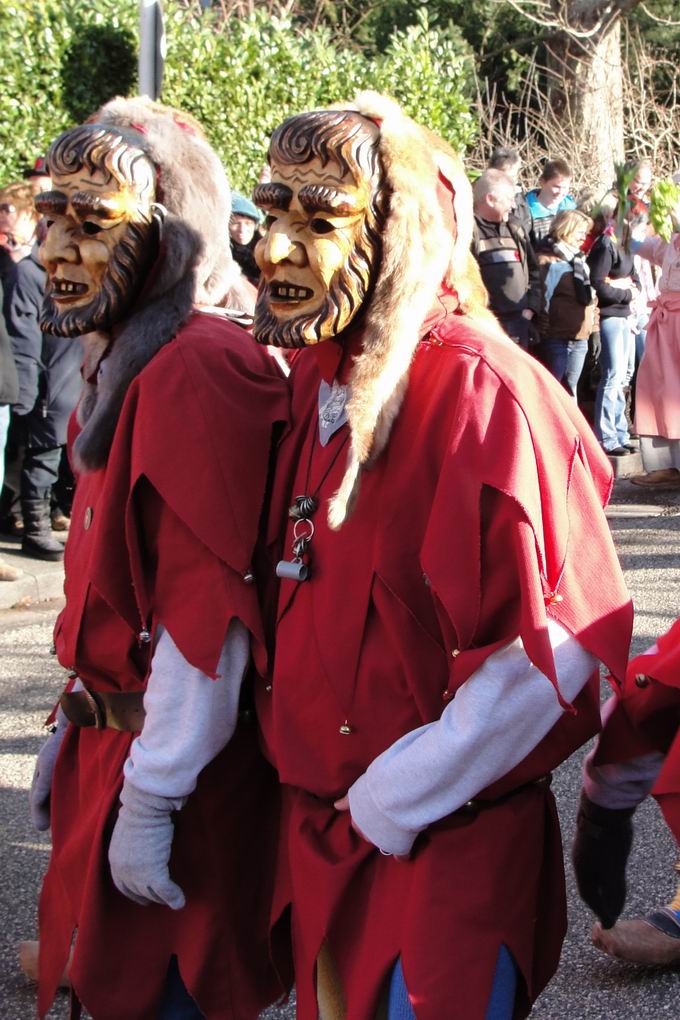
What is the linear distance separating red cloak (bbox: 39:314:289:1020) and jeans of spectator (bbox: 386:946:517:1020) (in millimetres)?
512

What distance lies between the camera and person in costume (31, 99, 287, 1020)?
2176 millimetres

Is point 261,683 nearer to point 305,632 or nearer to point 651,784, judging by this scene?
point 305,632

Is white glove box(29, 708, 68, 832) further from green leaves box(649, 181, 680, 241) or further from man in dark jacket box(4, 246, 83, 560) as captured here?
green leaves box(649, 181, 680, 241)

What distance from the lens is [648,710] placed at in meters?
2.31

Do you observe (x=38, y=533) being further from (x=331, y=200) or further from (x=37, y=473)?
(x=331, y=200)

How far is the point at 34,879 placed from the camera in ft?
12.2

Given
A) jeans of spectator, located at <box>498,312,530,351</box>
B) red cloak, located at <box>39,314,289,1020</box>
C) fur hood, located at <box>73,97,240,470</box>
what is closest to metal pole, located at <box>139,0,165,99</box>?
jeans of spectator, located at <box>498,312,530,351</box>

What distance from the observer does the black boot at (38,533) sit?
23.7ft

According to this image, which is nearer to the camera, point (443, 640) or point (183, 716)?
point (443, 640)

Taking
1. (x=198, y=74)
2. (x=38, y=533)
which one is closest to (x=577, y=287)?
(x=38, y=533)

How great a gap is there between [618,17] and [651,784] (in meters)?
16.3

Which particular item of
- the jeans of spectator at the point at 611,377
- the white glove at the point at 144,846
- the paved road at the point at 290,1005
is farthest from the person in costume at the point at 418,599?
the jeans of spectator at the point at 611,377

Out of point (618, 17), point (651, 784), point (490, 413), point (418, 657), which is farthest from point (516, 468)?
point (618, 17)

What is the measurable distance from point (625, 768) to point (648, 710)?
Result: 5.9 inches
